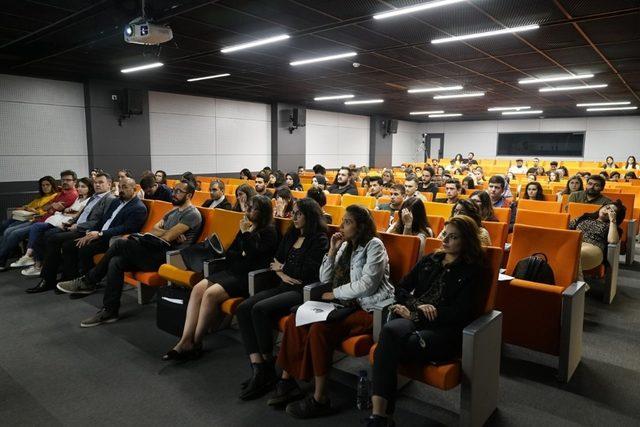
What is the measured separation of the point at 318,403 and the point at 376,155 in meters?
16.4

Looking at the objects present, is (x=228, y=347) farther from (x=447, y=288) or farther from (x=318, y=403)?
(x=447, y=288)

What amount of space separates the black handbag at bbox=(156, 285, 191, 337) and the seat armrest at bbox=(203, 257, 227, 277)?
9.0 inches

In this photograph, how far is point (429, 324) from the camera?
2.41m

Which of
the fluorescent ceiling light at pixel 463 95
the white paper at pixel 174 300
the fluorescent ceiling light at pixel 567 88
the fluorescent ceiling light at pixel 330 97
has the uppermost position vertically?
the fluorescent ceiling light at pixel 463 95

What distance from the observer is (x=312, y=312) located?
8.73ft

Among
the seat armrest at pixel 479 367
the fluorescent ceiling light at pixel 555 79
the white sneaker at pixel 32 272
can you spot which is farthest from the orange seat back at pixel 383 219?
the fluorescent ceiling light at pixel 555 79

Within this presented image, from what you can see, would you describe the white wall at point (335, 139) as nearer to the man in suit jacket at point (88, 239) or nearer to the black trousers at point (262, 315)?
the man in suit jacket at point (88, 239)

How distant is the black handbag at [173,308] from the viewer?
3.52 m

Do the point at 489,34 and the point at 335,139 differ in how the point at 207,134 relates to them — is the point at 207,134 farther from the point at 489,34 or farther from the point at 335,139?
the point at 489,34

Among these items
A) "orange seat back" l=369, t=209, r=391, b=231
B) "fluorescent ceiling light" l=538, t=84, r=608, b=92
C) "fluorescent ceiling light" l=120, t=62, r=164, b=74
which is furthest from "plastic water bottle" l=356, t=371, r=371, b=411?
"fluorescent ceiling light" l=538, t=84, r=608, b=92

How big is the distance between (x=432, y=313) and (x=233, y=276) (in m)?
1.60

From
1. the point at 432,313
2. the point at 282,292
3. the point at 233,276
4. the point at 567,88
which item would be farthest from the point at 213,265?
the point at 567,88

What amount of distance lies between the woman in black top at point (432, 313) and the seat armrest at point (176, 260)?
2147mm

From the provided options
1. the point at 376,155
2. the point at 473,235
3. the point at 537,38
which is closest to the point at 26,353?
the point at 473,235
